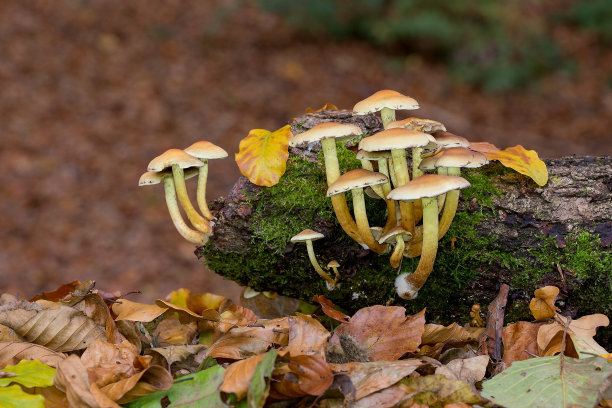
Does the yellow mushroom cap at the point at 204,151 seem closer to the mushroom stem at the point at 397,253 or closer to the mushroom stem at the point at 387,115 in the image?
the mushroom stem at the point at 387,115

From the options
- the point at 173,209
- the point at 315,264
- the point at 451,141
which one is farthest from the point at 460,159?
the point at 173,209

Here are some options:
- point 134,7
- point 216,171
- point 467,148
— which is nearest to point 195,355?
point 467,148

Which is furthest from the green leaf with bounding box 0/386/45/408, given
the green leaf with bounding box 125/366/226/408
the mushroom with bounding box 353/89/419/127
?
the mushroom with bounding box 353/89/419/127

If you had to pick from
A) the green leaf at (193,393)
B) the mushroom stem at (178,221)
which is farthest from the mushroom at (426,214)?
the mushroom stem at (178,221)

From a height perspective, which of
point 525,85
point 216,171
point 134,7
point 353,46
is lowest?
point 216,171

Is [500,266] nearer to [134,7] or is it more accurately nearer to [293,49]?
[293,49]

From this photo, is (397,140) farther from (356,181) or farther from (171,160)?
(171,160)
